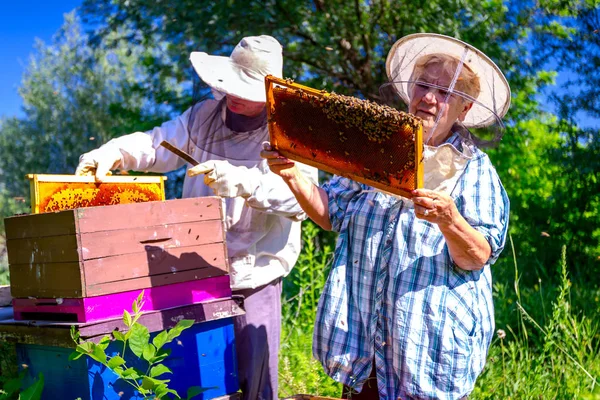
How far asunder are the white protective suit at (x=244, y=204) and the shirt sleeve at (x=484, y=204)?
767 millimetres

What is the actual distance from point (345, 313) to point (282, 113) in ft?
2.41

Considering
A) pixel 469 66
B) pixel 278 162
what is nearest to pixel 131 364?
pixel 278 162

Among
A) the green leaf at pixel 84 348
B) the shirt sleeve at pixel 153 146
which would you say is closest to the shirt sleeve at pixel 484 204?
the green leaf at pixel 84 348

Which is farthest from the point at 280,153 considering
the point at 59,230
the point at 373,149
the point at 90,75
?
the point at 90,75

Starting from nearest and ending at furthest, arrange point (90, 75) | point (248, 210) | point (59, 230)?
1. point (59, 230)
2. point (248, 210)
3. point (90, 75)

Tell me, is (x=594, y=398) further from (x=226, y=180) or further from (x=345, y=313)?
(x=226, y=180)

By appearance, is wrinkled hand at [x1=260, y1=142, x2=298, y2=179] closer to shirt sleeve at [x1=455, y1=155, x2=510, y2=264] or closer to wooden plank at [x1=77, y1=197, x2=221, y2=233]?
wooden plank at [x1=77, y1=197, x2=221, y2=233]

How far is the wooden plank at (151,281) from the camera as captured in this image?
220 centimetres

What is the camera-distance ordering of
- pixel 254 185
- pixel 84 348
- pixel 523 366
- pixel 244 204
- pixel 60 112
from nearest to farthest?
pixel 84 348 < pixel 254 185 < pixel 244 204 < pixel 523 366 < pixel 60 112

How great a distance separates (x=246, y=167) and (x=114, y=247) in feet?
2.37

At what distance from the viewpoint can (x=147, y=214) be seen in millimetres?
2357

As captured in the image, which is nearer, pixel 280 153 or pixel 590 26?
pixel 280 153

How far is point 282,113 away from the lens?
228 centimetres

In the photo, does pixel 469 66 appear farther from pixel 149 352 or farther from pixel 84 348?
pixel 84 348
